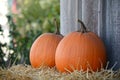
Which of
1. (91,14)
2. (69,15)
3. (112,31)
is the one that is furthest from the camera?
(69,15)

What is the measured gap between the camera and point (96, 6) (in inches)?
130

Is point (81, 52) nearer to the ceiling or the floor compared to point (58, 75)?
nearer to the ceiling

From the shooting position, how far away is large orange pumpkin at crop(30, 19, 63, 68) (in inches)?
127

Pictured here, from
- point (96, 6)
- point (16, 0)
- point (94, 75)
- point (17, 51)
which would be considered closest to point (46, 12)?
point (16, 0)

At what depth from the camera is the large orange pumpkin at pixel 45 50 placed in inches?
127

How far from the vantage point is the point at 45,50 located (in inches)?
127

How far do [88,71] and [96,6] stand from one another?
0.59 meters

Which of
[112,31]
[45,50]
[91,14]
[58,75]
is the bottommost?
[58,75]

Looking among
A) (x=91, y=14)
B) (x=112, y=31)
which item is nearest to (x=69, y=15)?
(x=91, y=14)

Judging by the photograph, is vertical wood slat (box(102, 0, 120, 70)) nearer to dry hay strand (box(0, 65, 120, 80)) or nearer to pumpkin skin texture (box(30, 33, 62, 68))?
dry hay strand (box(0, 65, 120, 80))

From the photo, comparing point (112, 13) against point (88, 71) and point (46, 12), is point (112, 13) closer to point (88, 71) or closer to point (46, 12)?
point (88, 71)

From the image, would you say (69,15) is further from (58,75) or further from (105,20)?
(58,75)

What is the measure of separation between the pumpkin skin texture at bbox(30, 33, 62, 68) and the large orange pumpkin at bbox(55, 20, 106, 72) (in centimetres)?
20

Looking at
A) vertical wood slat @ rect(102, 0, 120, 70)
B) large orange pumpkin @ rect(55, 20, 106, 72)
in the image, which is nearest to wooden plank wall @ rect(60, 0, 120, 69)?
vertical wood slat @ rect(102, 0, 120, 70)
